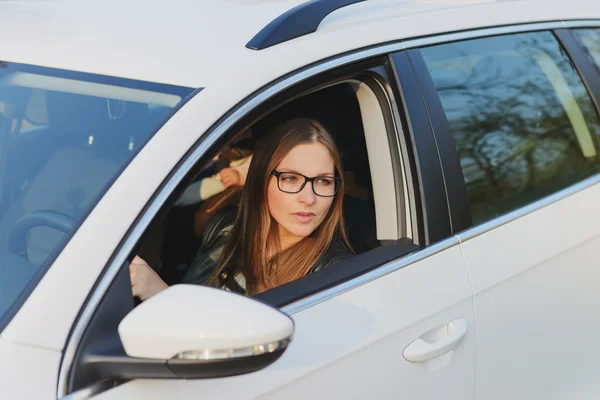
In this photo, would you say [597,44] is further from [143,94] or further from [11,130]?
[11,130]

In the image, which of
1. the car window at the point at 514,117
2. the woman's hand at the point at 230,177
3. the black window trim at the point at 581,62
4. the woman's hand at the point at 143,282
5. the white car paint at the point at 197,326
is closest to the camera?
the white car paint at the point at 197,326

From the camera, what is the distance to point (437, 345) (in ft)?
6.25

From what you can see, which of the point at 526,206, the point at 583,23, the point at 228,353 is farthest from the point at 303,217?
the point at 583,23

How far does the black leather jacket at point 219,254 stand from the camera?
2215 millimetres

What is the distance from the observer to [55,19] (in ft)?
6.93

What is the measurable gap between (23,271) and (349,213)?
1084 mm

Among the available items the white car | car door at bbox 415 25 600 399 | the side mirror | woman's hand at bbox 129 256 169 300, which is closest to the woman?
the white car

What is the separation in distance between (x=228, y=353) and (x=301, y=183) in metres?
0.97

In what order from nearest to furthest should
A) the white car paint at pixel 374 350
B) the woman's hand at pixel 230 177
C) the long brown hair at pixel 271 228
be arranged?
the white car paint at pixel 374 350
the long brown hair at pixel 271 228
the woman's hand at pixel 230 177

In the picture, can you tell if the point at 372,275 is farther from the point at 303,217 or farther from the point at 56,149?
the point at 56,149

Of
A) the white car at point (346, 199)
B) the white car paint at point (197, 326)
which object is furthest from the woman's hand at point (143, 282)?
the white car paint at point (197, 326)

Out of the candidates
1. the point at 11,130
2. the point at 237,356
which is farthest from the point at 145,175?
the point at 11,130

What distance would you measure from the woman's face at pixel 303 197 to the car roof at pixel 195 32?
1.31 ft

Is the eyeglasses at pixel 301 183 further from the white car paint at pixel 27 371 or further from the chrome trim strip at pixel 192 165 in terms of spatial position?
the white car paint at pixel 27 371
